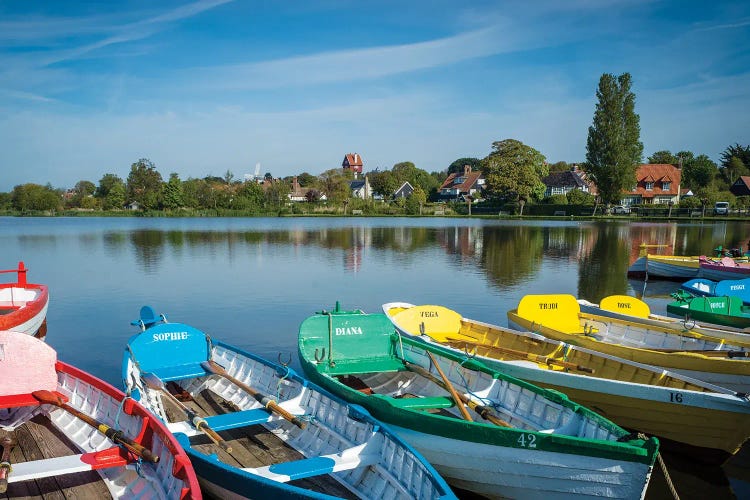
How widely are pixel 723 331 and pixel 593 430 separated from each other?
7.75 meters

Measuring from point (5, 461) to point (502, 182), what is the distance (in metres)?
92.9

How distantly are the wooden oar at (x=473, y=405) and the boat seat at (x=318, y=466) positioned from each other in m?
1.92

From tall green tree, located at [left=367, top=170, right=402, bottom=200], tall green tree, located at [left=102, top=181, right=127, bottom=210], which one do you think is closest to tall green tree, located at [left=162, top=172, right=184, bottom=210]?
tall green tree, located at [left=102, top=181, right=127, bottom=210]

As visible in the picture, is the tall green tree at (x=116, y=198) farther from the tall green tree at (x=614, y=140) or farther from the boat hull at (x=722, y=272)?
the boat hull at (x=722, y=272)

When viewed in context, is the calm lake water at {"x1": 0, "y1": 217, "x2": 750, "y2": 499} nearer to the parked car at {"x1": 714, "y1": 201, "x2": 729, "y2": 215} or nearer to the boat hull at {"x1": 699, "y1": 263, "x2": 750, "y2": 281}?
the boat hull at {"x1": 699, "y1": 263, "x2": 750, "y2": 281}

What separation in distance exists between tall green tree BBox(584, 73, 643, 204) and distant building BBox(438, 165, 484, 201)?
34861mm

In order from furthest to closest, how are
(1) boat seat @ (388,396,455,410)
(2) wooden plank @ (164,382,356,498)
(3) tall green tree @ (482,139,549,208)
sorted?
(3) tall green tree @ (482,139,549,208), (1) boat seat @ (388,396,455,410), (2) wooden plank @ (164,382,356,498)

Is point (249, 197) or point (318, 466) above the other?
point (249, 197)

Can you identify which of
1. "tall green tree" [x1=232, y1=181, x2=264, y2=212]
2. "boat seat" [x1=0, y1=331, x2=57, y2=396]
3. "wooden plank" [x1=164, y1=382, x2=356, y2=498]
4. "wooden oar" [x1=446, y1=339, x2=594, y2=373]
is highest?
"tall green tree" [x1=232, y1=181, x2=264, y2=212]

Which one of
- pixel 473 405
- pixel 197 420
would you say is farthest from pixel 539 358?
pixel 197 420

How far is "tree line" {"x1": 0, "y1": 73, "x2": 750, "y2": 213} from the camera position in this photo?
8006 cm

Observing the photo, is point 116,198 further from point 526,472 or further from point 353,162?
point 526,472

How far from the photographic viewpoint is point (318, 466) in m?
6.34

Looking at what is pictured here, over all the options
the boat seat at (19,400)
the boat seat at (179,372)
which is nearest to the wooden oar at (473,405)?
the boat seat at (179,372)
